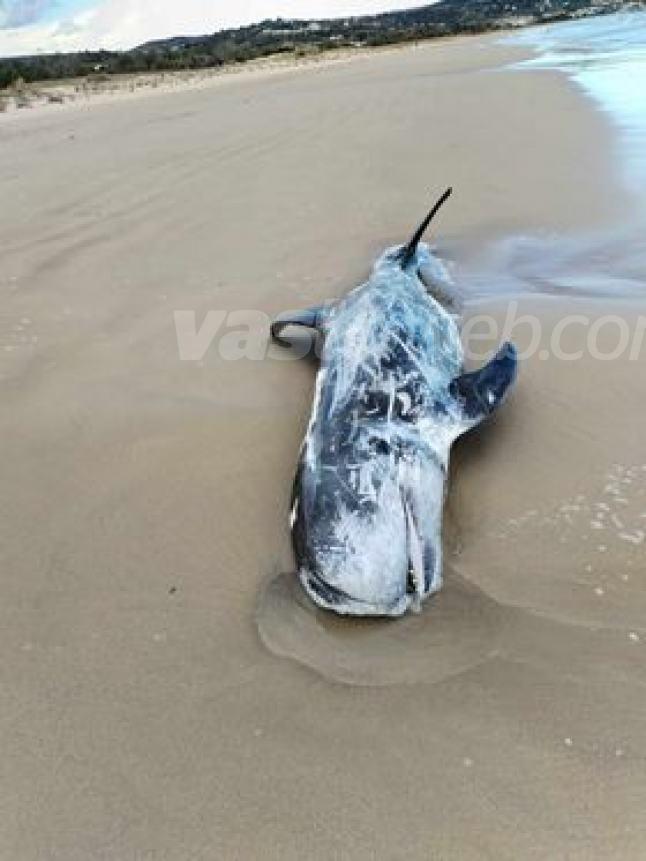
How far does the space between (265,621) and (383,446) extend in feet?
1.99

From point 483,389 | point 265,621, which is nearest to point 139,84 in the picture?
point 483,389

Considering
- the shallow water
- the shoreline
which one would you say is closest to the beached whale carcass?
the shallow water

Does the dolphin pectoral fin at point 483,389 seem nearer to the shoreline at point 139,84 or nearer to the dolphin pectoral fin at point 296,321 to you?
the dolphin pectoral fin at point 296,321

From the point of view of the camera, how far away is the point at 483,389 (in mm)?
3061

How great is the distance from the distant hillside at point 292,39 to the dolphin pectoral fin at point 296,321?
18.6 metres

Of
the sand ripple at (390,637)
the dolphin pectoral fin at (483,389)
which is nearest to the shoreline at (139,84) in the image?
the dolphin pectoral fin at (483,389)

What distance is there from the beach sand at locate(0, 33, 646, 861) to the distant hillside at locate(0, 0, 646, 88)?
1880 cm

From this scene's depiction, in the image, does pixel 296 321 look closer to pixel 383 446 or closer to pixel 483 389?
pixel 483 389

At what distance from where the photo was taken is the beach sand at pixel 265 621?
6.06 ft

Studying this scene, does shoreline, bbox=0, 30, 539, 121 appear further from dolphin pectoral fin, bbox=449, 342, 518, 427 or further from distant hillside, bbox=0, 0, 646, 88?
dolphin pectoral fin, bbox=449, 342, 518, 427

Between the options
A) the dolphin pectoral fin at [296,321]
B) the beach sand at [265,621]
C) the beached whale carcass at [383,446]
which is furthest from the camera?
the dolphin pectoral fin at [296,321]

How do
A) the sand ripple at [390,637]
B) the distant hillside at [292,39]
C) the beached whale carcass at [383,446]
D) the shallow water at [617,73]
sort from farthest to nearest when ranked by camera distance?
the distant hillside at [292,39] < the shallow water at [617,73] < the beached whale carcass at [383,446] < the sand ripple at [390,637]

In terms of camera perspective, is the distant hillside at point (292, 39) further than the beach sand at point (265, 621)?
Yes

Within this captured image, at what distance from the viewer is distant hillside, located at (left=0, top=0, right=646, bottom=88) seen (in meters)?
24.8
